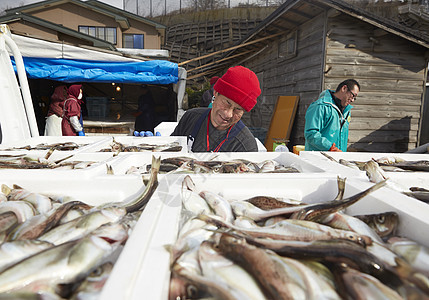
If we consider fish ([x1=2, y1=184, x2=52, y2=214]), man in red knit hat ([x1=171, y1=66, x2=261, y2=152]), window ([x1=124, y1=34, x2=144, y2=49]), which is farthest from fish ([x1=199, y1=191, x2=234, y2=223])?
window ([x1=124, y1=34, x2=144, y2=49])

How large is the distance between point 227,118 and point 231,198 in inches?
65.5

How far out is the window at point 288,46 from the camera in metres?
8.52

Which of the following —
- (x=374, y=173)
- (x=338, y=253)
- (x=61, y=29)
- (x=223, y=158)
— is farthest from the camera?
(x=61, y=29)

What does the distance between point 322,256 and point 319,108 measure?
3683mm

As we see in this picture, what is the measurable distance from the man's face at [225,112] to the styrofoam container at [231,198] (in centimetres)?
154

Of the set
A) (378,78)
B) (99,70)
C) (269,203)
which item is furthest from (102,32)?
(269,203)

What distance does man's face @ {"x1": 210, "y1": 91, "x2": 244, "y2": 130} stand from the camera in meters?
2.89

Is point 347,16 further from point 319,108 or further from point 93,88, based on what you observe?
point 93,88

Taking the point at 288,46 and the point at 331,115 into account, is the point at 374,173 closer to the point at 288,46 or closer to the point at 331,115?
the point at 331,115

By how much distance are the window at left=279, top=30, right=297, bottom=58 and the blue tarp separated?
4273 millimetres

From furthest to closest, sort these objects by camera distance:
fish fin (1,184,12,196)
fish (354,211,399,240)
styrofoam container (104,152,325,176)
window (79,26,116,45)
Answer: window (79,26,116,45), styrofoam container (104,152,325,176), fish fin (1,184,12,196), fish (354,211,399,240)

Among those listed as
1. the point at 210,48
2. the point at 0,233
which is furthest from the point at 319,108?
the point at 210,48

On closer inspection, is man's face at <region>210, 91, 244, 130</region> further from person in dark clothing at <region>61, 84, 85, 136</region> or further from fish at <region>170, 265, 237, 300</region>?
person in dark clothing at <region>61, 84, 85, 136</region>

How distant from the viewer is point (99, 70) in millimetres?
6340
